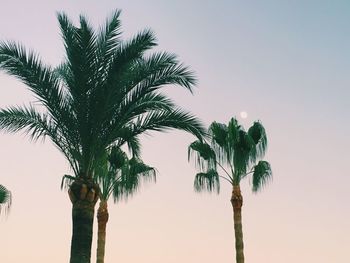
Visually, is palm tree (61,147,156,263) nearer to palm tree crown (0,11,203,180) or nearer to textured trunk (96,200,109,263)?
textured trunk (96,200,109,263)

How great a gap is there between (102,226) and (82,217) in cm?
1104

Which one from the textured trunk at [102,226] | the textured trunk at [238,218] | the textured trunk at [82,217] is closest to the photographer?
the textured trunk at [82,217]

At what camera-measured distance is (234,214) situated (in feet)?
73.7

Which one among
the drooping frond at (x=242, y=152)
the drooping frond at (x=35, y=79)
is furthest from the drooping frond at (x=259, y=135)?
the drooping frond at (x=35, y=79)

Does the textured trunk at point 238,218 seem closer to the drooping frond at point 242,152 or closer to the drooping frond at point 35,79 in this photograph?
the drooping frond at point 242,152

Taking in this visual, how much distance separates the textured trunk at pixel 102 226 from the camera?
24594mm

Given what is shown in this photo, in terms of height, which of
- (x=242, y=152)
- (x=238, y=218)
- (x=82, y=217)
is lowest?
(x=82, y=217)

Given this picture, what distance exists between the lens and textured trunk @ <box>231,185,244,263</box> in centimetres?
2168

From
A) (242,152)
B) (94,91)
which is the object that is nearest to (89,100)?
(94,91)

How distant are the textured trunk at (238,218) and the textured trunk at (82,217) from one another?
356 inches

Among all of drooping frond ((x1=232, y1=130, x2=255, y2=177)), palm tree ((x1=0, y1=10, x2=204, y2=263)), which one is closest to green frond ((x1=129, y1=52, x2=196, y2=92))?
palm tree ((x1=0, y1=10, x2=204, y2=263))

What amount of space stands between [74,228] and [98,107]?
349 cm

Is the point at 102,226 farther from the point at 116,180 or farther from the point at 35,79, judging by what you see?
the point at 35,79

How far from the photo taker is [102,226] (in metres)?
25.2
